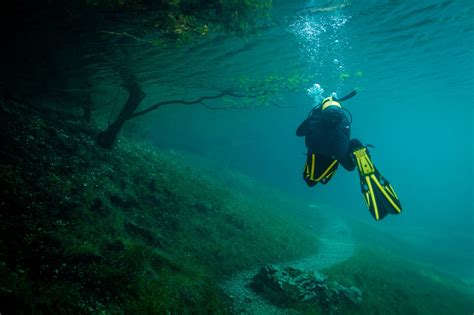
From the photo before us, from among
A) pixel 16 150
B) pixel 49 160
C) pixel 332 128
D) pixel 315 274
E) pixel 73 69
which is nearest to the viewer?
pixel 332 128

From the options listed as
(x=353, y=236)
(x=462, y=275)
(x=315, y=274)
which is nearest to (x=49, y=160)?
(x=315, y=274)

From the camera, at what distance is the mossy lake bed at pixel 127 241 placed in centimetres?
636

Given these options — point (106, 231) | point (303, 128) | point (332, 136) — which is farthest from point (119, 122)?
point (332, 136)

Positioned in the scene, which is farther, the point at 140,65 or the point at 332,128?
the point at 140,65

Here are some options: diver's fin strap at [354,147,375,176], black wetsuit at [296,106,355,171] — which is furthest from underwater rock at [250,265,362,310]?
diver's fin strap at [354,147,375,176]

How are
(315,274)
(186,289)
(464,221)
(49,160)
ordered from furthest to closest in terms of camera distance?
(464,221)
(315,274)
(49,160)
(186,289)

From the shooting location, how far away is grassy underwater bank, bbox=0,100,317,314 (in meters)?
6.23

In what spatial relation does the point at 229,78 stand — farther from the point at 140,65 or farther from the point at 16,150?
the point at 16,150

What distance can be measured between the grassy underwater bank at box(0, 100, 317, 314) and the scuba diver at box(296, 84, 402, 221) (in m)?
4.86

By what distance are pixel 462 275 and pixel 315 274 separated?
971 inches

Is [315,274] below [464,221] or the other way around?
below

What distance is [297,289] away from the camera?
36.7 feet

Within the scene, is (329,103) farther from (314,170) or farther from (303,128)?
(314,170)

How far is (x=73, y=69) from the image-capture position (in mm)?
17484
